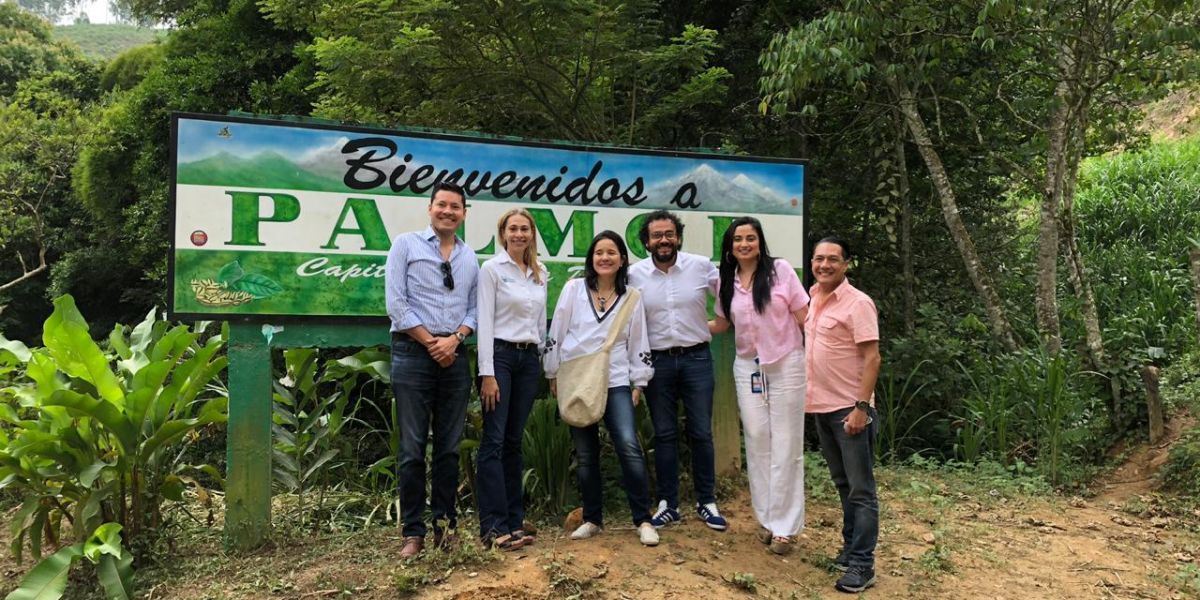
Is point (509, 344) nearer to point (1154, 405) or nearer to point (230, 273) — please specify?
point (230, 273)

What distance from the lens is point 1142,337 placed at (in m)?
7.30

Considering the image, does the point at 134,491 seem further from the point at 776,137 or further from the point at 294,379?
the point at 776,137

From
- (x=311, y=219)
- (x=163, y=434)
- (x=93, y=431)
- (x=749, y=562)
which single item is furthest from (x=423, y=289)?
(x=749, y=562)

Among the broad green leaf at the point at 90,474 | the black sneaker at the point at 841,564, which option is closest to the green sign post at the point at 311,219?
the broad green leaf at the point at 90,474

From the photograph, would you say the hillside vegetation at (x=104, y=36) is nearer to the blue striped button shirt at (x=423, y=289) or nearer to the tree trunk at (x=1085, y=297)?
the tree trunk at (x=1085, y=297)

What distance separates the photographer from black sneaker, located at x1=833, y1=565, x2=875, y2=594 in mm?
3672

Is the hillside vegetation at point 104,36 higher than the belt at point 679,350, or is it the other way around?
the hillside vegetation at point 104,36

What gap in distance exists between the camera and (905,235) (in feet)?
23.9

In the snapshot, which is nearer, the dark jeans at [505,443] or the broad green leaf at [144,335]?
the dark jeans at [505,443]

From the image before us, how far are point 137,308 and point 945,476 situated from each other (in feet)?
45.7

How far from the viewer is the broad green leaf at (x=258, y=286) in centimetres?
404

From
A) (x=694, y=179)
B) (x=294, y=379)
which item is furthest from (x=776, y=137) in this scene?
(x=294, y=379)

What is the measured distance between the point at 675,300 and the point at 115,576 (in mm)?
2767

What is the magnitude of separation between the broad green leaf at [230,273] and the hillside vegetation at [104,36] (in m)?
79.9
